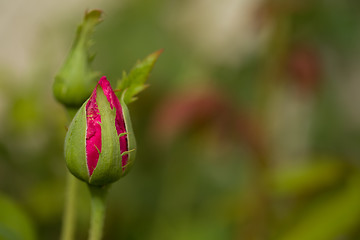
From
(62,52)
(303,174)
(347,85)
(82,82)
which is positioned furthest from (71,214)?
(347,85)

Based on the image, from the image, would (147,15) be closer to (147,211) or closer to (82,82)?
(147,211)

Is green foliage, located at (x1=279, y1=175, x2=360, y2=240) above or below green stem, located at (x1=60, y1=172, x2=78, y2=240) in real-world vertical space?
below

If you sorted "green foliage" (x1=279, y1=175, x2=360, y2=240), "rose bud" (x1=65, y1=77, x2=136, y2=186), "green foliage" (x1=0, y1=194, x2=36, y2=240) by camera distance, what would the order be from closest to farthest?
"rose bud" (x1=65, y1=77, x2=136, y2=186)
"green foliage" (x1=0, y1=194, x2=36, y2=240)
"green foliage" (x1=279, y1=175, x2=360, y2=240)

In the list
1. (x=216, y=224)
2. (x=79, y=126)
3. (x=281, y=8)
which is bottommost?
(x=216, y=224)

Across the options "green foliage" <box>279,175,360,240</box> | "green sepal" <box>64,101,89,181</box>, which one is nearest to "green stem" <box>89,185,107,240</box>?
"green sepal" <box>64,101,89,181</box>

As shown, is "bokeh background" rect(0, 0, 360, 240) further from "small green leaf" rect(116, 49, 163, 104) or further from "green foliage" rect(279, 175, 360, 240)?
"small green leaf" rect(116, 49, 163, 104)

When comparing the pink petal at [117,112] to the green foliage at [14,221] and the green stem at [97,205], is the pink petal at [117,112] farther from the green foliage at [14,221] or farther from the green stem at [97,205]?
the green foliage at [14,221]

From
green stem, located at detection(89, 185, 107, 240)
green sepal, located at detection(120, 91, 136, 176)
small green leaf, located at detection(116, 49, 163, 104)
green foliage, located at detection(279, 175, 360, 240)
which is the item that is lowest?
green foliage, located at detection(279, 175, 360, 240)
